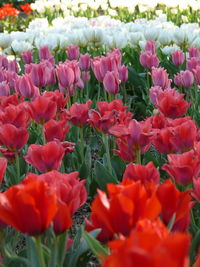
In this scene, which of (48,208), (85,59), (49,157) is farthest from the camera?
(85,59)

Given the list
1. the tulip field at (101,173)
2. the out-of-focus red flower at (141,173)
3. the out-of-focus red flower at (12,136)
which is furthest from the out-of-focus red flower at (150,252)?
the out-of-focus red flower at (12,136)

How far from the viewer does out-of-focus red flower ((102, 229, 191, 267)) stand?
61 cm

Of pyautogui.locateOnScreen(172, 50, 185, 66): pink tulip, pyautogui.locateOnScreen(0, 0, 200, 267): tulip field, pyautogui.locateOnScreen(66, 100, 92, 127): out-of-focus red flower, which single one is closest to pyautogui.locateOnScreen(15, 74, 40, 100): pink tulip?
pyautogui.locateOnScreen(0, 0, 200, 267): tulip field

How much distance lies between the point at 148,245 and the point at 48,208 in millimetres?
344

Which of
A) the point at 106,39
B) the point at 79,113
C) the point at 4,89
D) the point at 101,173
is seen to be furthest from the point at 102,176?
the point at 106,39

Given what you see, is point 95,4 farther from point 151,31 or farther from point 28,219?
point 28,219

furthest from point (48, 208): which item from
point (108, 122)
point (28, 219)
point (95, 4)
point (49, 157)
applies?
point (95, 4)

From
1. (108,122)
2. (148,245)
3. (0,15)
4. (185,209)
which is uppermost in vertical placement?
(148,245)

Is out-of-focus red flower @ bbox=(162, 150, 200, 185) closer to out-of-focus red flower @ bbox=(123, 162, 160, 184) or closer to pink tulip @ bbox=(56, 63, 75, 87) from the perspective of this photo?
out-of-focus red flower @ bbox=(123, 162, 160, 184)

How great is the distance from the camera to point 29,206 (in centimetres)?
94

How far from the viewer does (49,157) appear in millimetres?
1573

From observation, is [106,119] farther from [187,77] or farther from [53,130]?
[187,77]

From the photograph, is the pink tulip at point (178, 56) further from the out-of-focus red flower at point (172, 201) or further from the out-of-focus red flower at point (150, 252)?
the out-of-focus red flower at point (150, 252)

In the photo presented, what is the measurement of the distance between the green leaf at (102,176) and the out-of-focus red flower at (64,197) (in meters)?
0.70
